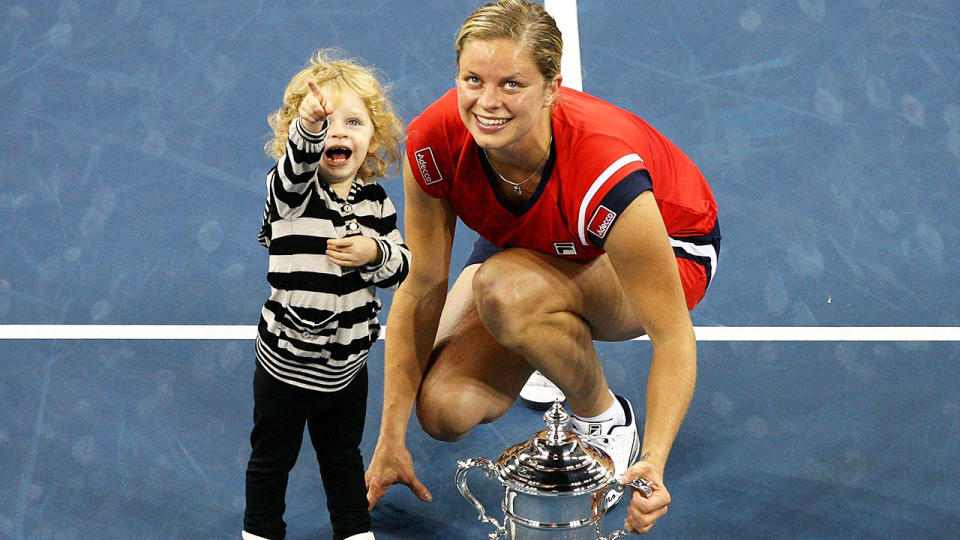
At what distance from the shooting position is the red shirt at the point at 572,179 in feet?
7.81

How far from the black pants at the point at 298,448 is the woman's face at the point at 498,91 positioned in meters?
0.55

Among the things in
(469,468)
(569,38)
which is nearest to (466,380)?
(469,468)

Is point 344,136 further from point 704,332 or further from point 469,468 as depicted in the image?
point 704,332

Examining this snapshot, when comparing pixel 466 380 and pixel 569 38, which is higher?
pixel 569 38

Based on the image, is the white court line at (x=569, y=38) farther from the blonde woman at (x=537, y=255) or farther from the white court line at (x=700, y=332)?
the blonde woman at (x=537, y=255)

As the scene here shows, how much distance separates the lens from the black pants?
2.39 meters

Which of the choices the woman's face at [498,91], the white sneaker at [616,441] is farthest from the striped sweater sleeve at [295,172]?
the white sneaker at [616,441]

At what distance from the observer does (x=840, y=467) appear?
2801 mm

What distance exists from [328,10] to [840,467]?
7.86 ft

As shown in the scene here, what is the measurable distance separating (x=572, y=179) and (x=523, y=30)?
31 centimetres

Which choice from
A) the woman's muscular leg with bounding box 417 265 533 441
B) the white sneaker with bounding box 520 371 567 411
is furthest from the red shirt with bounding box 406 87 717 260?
the white sneaker with bounding box 520 371 567 411

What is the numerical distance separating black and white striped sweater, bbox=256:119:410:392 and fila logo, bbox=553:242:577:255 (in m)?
0.37

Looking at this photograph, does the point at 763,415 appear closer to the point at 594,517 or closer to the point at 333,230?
the point at 594,517

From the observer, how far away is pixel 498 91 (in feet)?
7.55
